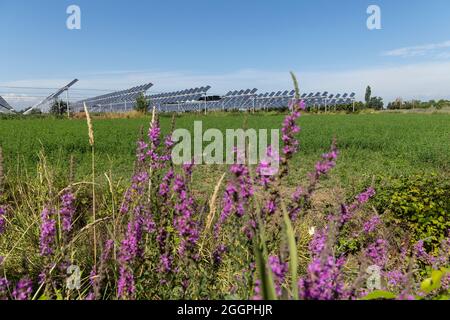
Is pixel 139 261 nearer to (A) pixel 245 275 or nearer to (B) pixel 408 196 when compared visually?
(A) pixel 245 275

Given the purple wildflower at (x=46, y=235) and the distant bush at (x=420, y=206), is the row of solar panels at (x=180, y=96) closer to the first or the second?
the distant bush at (x=420, y=206)

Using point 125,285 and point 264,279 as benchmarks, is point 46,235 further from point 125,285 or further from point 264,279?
point 264,279

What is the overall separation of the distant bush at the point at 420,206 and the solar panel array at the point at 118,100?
42266 millimetres

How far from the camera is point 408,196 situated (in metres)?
4.32

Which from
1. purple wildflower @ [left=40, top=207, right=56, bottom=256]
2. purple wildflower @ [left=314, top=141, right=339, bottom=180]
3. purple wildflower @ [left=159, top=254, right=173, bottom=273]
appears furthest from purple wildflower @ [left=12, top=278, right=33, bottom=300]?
purple wildflower @ [left=314, top=141, right=339, bottom=180]

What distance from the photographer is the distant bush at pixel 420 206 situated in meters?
4.07

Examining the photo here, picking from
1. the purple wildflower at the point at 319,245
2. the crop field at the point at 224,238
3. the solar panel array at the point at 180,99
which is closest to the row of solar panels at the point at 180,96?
the solar panel array at the point at 180,99

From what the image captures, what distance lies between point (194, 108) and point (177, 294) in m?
53.7

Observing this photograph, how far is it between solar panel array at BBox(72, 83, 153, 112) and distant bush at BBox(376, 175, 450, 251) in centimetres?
4227

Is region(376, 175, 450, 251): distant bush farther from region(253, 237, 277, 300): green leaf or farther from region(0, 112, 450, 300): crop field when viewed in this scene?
region(253, 237, 277, 300): green leaf

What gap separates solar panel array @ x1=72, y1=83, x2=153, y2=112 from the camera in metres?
47.9
